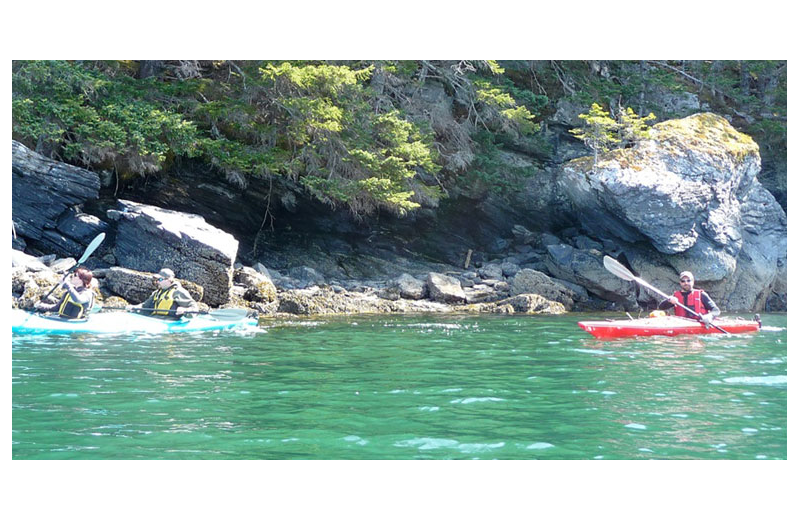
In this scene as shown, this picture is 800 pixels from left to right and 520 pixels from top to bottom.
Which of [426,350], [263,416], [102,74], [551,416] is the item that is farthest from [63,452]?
[102,74]

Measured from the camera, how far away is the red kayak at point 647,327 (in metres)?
11.5

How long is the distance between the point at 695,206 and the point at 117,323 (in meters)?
12.7

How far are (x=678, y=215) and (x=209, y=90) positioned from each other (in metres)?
11.3

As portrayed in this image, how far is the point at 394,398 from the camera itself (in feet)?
22.7

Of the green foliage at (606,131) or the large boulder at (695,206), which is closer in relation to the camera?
the large boulder at (695,206)

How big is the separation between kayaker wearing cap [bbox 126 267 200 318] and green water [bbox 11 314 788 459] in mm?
782

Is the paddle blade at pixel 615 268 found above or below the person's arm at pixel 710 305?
above

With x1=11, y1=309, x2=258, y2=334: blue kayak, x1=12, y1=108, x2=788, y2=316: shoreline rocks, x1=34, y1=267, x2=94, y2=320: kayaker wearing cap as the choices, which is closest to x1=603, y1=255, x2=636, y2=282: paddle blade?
x1=12, y1=108, x2=788, y2=316: shoreline rocks

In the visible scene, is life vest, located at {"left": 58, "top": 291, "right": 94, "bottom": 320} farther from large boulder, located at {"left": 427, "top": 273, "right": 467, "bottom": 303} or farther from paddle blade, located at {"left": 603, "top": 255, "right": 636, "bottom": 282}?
paddle blade, located at {"left": 603, "top": 255, "right": 636, "bottom": 282}

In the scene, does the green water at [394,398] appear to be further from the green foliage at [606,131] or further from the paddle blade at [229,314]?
the green foliage at [606,131]

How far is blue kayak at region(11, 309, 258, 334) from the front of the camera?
34.6 feet

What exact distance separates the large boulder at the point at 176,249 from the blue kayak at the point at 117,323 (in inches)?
87.7

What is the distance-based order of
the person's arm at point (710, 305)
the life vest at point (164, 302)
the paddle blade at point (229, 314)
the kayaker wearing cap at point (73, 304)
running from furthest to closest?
the paddle blade at point (229, 314) → the person's arm at point (710, 305) → the life vest at point (164, 302) → the kayaker wearing cap at point (73, 304)

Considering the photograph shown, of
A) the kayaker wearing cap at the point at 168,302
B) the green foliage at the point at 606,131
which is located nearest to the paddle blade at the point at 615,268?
the green foliage at the point at 606,131
